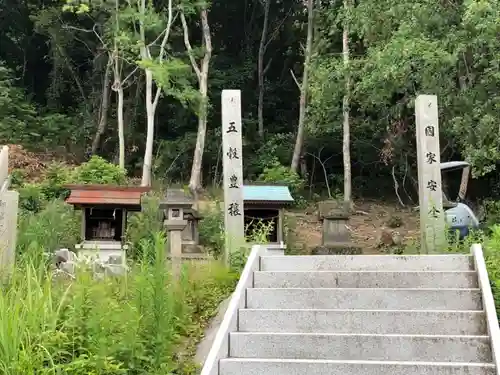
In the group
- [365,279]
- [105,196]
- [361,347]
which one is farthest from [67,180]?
[361,347]

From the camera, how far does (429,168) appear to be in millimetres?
7270

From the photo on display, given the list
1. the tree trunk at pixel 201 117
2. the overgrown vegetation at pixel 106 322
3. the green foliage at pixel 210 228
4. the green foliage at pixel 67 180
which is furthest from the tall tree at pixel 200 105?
the overgrown vegetation at pixel 106 322

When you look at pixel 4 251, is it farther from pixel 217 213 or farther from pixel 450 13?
pixel 450 13

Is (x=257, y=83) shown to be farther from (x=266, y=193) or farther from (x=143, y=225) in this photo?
(x=266, y=193)

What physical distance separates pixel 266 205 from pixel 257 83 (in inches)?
427

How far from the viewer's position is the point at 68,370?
374 centimetres

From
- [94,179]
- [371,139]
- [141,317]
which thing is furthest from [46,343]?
[371,139]

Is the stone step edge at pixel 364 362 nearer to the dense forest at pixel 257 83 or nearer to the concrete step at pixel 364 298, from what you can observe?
the concrete step at pixel 364 298

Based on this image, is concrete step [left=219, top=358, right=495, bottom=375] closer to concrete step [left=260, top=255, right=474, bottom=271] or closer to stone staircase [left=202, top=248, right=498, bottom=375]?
stone staircase [left=202, top=248, right=498, bottom=375]

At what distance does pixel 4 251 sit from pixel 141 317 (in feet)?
8.25

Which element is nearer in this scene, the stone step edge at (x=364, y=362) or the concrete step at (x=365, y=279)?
the stone step edge at (x=364, y=362)

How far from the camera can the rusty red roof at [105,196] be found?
918 cm

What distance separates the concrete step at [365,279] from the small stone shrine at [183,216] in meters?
3.14

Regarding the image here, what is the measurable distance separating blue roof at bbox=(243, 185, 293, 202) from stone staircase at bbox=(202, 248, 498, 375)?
4.11 m
